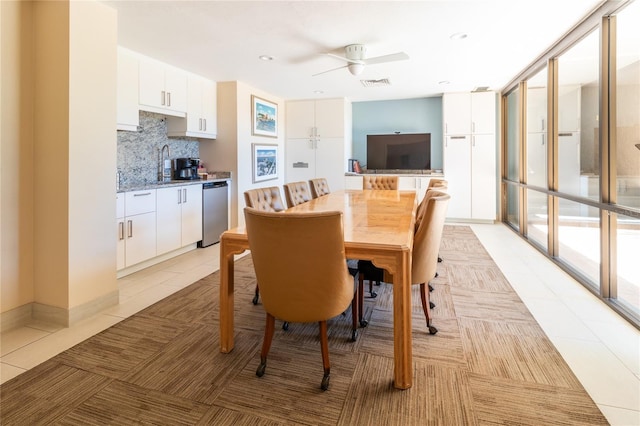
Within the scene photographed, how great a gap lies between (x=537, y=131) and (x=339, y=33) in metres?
3.26

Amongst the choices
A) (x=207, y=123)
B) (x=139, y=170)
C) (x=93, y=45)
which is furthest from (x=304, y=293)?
(x=207, y=123)

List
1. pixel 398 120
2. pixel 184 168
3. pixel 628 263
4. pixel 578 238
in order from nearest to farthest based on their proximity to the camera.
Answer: pixel 628 263
pixel 578 238
pixel 184 168
pixel 398 120

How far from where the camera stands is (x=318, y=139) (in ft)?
22.1

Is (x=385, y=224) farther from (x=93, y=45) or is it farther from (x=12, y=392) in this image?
(x=93, y=45)

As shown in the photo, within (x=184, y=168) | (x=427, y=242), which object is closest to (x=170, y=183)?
(x=184, y=168)

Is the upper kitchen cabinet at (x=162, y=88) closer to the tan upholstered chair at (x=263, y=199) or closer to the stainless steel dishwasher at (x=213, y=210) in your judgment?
the stainless steel dishwasher at (x=213, y=210)

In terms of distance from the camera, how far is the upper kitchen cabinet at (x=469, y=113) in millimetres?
6059

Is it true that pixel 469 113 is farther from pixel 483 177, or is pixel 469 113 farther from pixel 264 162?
pixel 264 162

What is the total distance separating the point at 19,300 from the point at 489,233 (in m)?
5.67

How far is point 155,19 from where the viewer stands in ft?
9.90

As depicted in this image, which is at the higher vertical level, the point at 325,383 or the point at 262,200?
the point at 262,200

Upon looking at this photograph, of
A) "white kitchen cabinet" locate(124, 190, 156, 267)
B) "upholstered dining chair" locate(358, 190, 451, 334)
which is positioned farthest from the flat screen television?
"upholstered dining chair" locate(358, 190, 451, 334)

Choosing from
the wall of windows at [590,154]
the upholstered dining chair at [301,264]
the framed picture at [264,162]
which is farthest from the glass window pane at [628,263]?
the framed picture at [264,162]

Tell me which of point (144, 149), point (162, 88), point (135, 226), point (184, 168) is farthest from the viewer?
point (184, 168)
